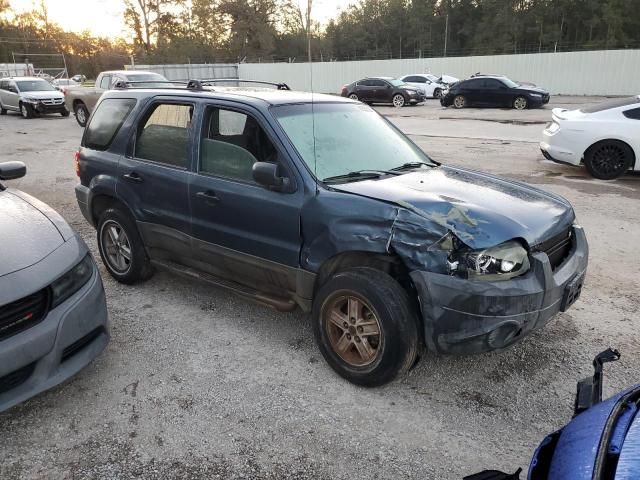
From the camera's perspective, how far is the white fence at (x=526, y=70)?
98.2 feet

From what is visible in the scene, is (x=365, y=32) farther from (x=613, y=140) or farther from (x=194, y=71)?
(x=613, y=140)

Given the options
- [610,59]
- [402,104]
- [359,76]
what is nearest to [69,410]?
[402,104]

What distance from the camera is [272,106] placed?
3664mm

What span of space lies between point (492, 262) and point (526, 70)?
34433 mm

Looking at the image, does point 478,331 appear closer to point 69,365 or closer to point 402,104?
point 69,365

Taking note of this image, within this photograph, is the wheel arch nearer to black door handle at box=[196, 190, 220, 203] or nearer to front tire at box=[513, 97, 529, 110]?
black door handle at box=[196, 190, 220, 203]

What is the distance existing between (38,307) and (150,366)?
0.92 metres

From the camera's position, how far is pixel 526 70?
33.0 metres

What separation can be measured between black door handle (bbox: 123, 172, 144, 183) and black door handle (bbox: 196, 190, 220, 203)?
2.45 ft

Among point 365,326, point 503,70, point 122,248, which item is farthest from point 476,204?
point 503,70

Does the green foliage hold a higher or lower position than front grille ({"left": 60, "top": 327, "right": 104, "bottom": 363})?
higher

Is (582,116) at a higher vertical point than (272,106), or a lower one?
lower

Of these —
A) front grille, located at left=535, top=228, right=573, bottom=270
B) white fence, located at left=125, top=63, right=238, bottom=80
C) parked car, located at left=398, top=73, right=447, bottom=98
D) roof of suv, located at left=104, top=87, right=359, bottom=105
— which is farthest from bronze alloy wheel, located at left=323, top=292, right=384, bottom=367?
white fence, located at left=125, top=63, right=238, bottom=80

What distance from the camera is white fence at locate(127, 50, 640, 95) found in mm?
30000
